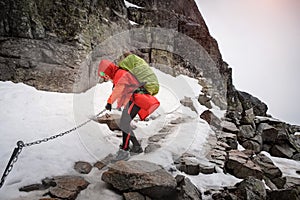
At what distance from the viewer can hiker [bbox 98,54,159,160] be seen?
15.2ft

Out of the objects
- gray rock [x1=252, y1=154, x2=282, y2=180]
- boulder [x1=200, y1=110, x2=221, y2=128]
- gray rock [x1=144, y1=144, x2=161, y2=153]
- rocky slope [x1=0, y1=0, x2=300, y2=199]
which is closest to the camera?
gray rock [x1=144, y1=144, x2=161, y2=153]

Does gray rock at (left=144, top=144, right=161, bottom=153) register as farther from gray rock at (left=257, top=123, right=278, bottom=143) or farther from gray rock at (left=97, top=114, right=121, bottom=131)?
gray rock at (left=257, top=123, right=278, bottom=143)

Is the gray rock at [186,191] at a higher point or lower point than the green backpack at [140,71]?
lower

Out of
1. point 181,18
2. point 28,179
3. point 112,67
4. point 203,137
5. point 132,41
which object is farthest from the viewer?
point 181,18

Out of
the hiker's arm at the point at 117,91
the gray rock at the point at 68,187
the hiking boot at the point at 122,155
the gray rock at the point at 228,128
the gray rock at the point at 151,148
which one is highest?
the hiker's arm at the point at 117,91

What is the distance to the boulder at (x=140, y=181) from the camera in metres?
Answer: 3.55

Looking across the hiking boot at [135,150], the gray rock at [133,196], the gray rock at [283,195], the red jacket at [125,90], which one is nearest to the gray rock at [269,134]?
the gray rock at [283,195]

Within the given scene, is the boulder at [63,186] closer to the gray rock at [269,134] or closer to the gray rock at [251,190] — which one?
the gray rock at [251,190]

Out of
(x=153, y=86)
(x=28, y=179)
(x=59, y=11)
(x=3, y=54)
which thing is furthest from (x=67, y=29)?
(x=28, y=179)

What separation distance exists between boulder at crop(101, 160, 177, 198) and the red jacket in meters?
1.45

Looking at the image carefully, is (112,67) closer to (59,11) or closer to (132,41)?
(59,11)

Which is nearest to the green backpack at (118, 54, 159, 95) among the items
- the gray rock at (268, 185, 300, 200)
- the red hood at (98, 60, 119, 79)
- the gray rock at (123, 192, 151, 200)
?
the red hood at (98, 60, 119, 79)

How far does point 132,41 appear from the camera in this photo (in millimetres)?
16875

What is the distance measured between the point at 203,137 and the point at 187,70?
14801mm
